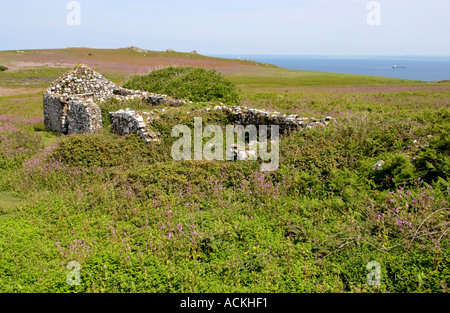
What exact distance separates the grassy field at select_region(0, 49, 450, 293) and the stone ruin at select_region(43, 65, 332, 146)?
1.49 m

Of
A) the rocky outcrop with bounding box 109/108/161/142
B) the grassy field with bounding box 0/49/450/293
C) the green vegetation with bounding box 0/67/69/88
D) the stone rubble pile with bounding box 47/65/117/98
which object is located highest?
the green vegetation with bounding box 0/67/69/88

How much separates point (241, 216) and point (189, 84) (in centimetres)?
1462

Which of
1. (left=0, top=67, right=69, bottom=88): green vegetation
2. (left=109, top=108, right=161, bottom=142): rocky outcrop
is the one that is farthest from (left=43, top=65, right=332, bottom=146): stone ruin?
(left=0, top=67, right=69, bottom=88): green vegetation

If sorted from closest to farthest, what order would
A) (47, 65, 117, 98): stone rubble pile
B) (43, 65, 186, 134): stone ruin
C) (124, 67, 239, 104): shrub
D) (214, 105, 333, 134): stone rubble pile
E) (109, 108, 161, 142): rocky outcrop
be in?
1. (214, 105, 333, 134): stone rubble pile
2. (109, 108, 161, 142): rocky outcrop
3. (43, 65, 186, 134): stone ruin
4. (124, 67, 239, 104): shrub
5. (47, 65, 117, 98): stone rubble pile

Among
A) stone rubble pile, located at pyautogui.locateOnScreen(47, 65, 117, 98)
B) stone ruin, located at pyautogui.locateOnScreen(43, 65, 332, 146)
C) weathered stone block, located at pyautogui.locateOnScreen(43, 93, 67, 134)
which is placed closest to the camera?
stone ruin, located at pyautogui.locateOnScreen(43, 65, 332, 146)

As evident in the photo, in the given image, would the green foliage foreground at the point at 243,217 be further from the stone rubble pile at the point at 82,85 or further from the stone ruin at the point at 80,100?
the stone rubble pile at the point at 82,85

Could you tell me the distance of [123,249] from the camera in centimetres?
616

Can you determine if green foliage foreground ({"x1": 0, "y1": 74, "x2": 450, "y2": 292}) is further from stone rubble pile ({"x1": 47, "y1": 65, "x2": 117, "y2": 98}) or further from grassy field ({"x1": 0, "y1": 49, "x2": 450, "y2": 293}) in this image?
stone rubble pile ({"x1": 47, "y1": 65, "x2": 117, "y2": 98})

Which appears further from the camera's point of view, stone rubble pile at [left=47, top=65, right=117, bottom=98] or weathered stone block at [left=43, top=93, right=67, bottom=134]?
→ stone rubble pile at [left=47, top=65, right=117, bottom=98]

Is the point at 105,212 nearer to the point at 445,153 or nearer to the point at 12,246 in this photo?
the point at 12,246

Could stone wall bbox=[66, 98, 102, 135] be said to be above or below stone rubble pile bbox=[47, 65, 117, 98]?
below

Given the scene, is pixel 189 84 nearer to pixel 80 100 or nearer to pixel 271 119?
pixel 80 100

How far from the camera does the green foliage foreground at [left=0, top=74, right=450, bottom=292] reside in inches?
203

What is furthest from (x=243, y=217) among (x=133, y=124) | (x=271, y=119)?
(x=133, y=124)
